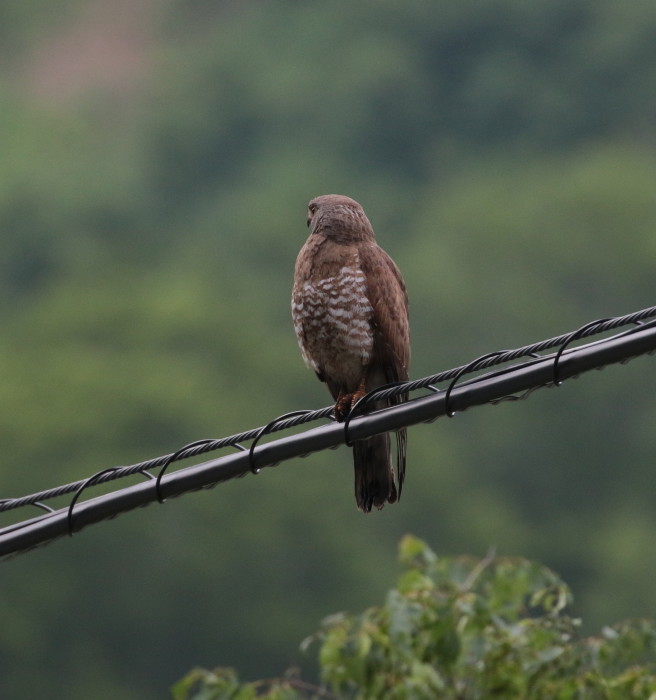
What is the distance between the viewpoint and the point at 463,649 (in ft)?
16.1

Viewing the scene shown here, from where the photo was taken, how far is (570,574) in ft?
82.6

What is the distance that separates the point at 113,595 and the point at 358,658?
21056mm

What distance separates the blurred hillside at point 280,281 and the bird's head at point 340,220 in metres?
16.7

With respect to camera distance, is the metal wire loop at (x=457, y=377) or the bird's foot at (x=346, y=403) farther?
the bird's foot at (x=346, y=403)

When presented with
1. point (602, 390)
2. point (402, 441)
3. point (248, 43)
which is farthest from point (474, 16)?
point (402, 441)

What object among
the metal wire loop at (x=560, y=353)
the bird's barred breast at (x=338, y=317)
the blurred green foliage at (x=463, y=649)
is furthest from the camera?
the bird's barred breast at (x=338, y=317)

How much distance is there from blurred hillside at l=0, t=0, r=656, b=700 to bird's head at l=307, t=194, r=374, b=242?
1670 centimetres

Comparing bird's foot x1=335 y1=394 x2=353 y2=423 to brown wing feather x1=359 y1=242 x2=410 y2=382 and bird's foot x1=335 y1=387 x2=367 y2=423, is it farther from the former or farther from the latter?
brown wing feather x1=359 y1=242 x2=410 y2=382

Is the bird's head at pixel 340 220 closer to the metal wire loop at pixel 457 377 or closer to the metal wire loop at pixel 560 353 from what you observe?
the metal wire loop at pixel 457 377

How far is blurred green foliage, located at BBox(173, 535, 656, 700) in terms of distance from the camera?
4.83 metres

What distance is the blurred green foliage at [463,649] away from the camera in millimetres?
4832

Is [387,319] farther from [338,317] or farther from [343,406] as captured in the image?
[343,406]

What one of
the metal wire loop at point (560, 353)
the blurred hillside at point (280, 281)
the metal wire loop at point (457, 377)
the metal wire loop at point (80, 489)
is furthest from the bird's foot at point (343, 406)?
the blurred hillside at point (280, 281)

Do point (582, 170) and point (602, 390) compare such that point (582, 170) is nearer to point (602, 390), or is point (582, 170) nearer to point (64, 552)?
point (602, 390)
